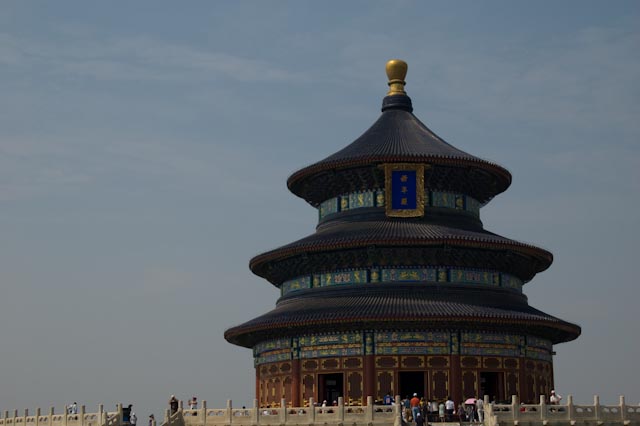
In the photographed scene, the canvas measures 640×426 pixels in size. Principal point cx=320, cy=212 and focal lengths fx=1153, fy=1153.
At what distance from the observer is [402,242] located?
6278 cm

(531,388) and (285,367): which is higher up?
(285,367)

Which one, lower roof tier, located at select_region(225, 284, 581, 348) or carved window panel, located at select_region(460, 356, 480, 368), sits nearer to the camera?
lower roof tier, located at select_region(225, 284, 581, 348)

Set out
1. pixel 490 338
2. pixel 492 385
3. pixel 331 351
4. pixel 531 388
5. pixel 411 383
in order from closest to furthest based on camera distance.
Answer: pixel 411 383 → pixel 490 338 → pixel 331 351 → pixel 492 385 → pixel 531 388

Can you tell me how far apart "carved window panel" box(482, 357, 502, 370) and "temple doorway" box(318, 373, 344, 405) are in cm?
775

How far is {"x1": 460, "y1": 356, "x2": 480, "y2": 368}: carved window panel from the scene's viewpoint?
6178 centimetres

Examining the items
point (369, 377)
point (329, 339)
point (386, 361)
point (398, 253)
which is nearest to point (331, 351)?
point (329, 339)

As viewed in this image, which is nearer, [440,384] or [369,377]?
[440,384]

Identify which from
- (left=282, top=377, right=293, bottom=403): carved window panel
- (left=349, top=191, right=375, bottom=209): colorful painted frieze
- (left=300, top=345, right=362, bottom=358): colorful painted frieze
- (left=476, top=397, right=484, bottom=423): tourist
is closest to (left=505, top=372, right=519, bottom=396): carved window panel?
(left=300, top=345, right=362, bottom=358): colorful painted frieze

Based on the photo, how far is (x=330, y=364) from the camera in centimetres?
6284

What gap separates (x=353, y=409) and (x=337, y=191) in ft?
69.9

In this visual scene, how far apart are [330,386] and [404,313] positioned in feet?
21.7

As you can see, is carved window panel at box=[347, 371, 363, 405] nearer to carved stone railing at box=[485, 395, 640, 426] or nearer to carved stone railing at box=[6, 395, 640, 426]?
carved stone railing at box=[6, 395, 640, 426]

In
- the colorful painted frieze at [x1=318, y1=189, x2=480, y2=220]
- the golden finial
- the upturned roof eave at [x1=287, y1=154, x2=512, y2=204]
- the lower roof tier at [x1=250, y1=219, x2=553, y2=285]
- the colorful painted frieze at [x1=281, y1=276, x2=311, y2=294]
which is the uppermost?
the golden finial

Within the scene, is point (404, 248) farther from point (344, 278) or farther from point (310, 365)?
point (310, 365)
